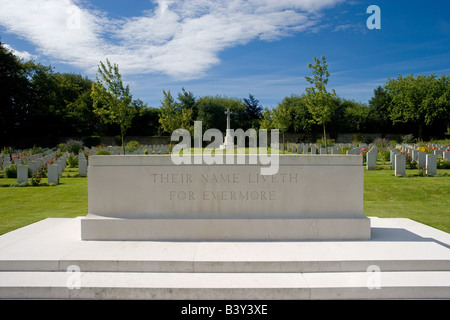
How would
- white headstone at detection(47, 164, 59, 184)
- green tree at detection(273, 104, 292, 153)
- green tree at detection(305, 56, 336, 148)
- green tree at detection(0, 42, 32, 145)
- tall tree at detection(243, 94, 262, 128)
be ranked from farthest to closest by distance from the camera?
tall tree at detection(243, 94, 262, 128) < green tree at detection(273, 104, 292, 153) < green tree at detection(0, 42, 32, 145) < green tree at detection(305, 56, 336, 148) < white headstone at detection(47, 164, 59, 184)

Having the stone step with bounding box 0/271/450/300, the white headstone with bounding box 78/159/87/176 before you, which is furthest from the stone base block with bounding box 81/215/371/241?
the white headstone with bounding box 78/159/87/176

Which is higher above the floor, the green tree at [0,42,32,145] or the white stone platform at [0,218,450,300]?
the green tree at [0,42,32,145]

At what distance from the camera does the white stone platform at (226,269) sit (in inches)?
130

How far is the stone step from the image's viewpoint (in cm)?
329

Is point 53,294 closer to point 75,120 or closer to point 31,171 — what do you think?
point 31,171

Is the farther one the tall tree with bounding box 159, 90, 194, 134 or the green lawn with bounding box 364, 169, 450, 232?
the tall tree with bounding box 159, 90, 194, 134

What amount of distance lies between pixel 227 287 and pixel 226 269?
1.25ft

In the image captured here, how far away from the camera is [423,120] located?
37844 mm

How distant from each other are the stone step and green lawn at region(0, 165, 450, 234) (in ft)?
9.51

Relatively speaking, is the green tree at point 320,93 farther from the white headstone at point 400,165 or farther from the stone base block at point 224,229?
the stone base block at point 224,229

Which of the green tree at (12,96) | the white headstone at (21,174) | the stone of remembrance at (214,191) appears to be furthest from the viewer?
the green tree at (12,96)

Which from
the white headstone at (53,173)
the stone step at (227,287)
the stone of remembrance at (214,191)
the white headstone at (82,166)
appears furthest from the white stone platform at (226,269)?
the white headstone at (82,166)

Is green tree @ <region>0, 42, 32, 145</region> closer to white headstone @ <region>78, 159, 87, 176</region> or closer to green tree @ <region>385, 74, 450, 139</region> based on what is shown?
white headstone @ <region>78, 159, 87, 176</region>

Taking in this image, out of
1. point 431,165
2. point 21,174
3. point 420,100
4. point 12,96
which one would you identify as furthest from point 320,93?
point 12,96
